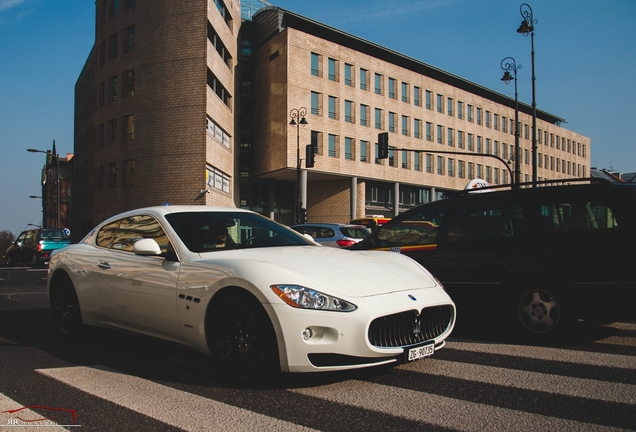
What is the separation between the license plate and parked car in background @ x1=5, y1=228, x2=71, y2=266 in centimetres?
2666

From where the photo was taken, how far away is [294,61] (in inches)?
1750

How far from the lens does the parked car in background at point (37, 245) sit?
27.9m

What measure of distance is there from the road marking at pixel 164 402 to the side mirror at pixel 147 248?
0.98 m

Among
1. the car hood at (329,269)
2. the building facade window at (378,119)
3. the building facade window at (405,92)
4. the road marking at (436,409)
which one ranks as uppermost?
the building facade window at (405,92)

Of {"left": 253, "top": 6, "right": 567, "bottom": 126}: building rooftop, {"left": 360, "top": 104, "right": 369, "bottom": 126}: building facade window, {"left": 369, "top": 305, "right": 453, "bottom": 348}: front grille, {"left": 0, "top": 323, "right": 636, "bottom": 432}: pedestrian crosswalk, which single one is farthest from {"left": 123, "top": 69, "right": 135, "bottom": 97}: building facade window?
{"left": 369, "top": 305, "right": 453, "bottom": 348}: front grille

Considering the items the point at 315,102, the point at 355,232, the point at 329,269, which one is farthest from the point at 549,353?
the point at 315,102

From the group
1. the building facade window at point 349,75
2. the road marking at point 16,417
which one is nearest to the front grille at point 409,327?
the road marking at point 16,417

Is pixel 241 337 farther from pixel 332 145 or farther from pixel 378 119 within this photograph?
pixel 378 119

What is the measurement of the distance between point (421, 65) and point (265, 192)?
771 inches

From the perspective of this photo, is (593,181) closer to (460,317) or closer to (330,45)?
(460,317)

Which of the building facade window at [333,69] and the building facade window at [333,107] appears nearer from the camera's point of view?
the building facade window at [333,107]

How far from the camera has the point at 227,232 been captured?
17.6ft

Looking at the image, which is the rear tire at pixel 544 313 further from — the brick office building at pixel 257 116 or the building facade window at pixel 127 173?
the building facade window at pixel 127 173

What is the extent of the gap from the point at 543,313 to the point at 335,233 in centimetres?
1214
